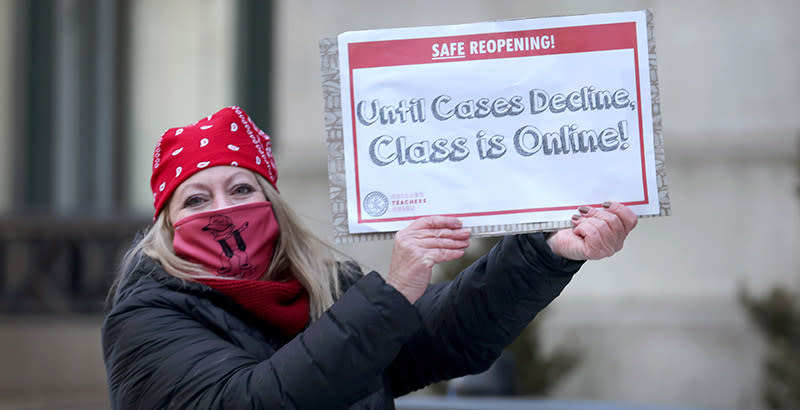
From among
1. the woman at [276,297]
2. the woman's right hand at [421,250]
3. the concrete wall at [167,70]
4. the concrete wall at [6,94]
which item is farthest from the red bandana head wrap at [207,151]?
the concrete wall at [6,94]

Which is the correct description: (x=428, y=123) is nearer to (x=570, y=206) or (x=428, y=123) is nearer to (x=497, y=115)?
(x=497, y=115)

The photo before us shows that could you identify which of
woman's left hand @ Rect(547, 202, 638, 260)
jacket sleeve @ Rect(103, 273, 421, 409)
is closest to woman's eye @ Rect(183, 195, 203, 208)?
jacket sleeve @ Rect(103, 273, 421, 409)

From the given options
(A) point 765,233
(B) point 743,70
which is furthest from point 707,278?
(B) point 743,70

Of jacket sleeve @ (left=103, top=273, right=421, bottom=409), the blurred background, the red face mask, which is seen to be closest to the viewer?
jacket sleeve @ (left=103, top=273, right=421, bottom=409)

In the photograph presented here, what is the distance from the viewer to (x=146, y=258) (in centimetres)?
235

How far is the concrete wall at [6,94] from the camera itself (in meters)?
9.52

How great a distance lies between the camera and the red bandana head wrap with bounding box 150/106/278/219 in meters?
2.40

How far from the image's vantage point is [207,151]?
2416 mm

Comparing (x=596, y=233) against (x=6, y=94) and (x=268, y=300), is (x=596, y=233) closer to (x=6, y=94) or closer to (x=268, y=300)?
(x=268, y=300)

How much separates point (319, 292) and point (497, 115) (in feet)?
2.26

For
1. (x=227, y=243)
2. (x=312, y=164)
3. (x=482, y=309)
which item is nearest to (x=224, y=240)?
(x=227, y=243)

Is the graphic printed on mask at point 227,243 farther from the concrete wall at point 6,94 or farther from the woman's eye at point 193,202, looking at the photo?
the concrete wall at point 6,94

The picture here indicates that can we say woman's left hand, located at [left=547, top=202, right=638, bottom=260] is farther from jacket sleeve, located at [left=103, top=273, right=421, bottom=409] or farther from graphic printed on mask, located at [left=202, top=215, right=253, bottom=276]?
graphic printed on mask, located at [left=202, top=215, right=253, bottom=276]

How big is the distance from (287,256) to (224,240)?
203 millimetres
